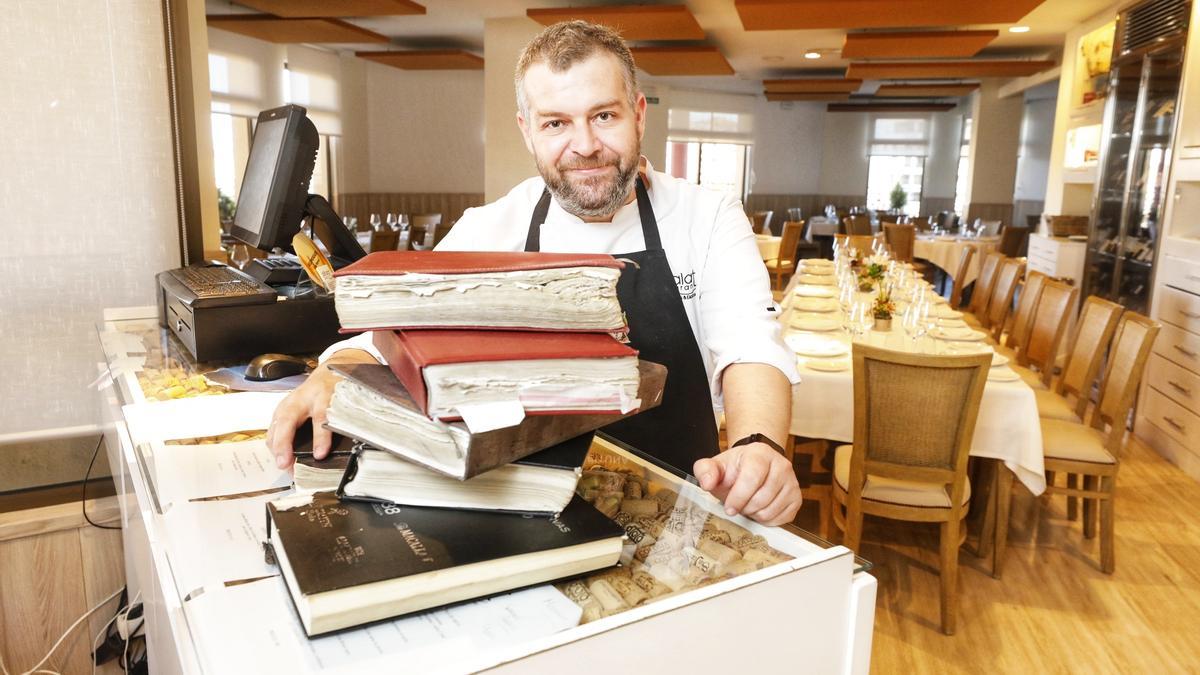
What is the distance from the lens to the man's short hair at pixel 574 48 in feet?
3.72

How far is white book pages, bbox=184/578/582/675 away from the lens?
21.7 inches

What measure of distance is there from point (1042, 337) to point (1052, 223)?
10.7 feet

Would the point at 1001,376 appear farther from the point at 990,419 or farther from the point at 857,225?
the point at 857,225

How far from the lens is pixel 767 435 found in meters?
1.03

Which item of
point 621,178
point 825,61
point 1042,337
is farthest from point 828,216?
point 621,178

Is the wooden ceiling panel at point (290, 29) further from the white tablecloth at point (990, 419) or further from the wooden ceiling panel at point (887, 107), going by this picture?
the wooden ceiling panel at point (887, 107)

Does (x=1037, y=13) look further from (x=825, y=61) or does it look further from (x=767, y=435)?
(x=767, y=435)

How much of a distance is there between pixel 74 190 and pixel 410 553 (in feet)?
5.36

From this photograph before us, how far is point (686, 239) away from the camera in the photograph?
1458 millimetres

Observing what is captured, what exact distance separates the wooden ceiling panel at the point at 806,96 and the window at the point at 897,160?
128 cm

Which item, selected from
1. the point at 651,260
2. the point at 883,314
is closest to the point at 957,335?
the point at 883,314

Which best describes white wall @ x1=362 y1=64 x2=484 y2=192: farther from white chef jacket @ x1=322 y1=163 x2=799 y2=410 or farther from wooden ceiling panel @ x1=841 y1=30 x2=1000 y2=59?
white chef jacket @ x1=322 y1=163 x2=799 y2=410

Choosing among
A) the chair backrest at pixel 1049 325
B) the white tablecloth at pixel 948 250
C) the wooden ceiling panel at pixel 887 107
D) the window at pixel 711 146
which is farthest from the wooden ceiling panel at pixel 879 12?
the wooden ceiling panel at pixel 887 107

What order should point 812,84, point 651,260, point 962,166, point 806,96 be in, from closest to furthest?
point 651,260 → point 812,84 → point 806,96 → point 962,166
